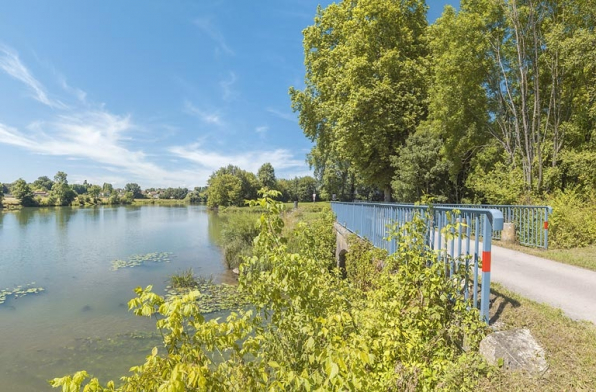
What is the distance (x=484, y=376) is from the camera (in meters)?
2.80

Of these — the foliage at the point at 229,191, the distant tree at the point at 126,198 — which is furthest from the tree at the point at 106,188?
the foliage at the point at 229,191

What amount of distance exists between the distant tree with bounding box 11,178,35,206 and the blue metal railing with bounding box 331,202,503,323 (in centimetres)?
9370

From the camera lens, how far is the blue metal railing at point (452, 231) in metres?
3.22

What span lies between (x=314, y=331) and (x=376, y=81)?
699 inches

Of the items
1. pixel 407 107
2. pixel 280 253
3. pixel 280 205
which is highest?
pixel 407 107

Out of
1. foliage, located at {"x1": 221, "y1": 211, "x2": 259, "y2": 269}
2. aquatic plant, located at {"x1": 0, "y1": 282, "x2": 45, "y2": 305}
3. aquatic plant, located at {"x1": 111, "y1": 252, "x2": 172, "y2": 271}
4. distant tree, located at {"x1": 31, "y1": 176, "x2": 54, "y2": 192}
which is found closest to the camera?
aquatic plant, located at {"x1": 0, "y1": 282, "x2": 45, "y2": 305}

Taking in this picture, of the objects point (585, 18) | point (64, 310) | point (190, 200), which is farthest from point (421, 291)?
point (190, 200)

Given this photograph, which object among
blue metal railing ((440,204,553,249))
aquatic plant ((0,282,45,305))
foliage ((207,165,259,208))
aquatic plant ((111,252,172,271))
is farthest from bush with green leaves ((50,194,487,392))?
foliage ((207,165,259,208))

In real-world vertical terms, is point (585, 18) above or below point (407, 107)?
above

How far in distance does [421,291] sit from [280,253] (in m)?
1.70

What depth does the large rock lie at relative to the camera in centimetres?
272

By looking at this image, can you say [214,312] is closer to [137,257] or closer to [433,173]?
[137,257]

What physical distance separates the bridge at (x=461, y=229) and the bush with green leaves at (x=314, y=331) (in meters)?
0.26

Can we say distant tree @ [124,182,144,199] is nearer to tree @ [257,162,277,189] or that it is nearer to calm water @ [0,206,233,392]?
tree @ [257,162,277,189]
